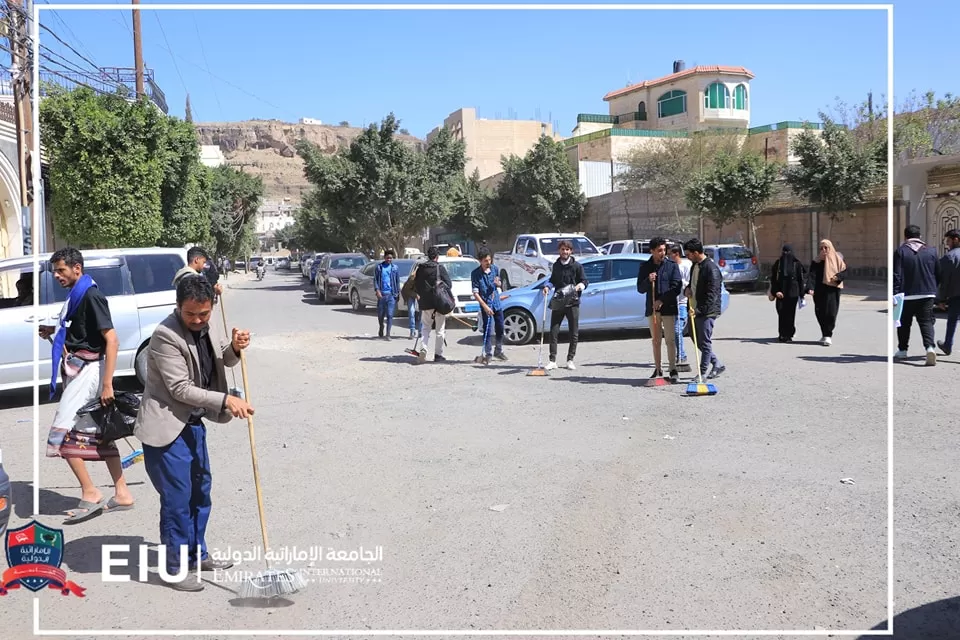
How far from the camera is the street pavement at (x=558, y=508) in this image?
4.21 meters

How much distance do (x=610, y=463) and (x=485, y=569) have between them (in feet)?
7.64

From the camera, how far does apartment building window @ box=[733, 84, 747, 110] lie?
51844 mm

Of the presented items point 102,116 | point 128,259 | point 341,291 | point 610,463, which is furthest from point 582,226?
point 610,463

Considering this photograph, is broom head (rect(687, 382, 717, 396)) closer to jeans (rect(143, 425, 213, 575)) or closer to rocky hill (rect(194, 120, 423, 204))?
jeans (rect(143, 425, 213, 575))

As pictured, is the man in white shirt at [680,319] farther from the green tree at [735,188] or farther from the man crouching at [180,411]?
the green tree at [735,188]

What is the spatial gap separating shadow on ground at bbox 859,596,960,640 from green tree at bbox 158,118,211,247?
2439 centimetres

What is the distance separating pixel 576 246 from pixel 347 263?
860 cm

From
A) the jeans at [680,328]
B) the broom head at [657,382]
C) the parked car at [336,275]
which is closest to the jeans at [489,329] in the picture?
the jeans at [680,328]

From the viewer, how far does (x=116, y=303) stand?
1042 centimetres

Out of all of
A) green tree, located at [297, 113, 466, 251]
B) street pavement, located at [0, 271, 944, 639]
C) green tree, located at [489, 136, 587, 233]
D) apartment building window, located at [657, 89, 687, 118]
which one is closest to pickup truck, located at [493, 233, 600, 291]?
green tree, located at [297, 113, 466, 251]

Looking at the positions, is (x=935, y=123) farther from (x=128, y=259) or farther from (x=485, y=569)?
(x=485, y=569)

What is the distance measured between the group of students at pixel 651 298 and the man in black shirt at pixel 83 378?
645cm

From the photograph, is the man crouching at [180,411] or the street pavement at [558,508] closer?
the street pavement at [558,508]

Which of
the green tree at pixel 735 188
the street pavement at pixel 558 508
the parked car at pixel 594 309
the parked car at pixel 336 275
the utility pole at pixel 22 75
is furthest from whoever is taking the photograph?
the green tree at pixel 735 188
